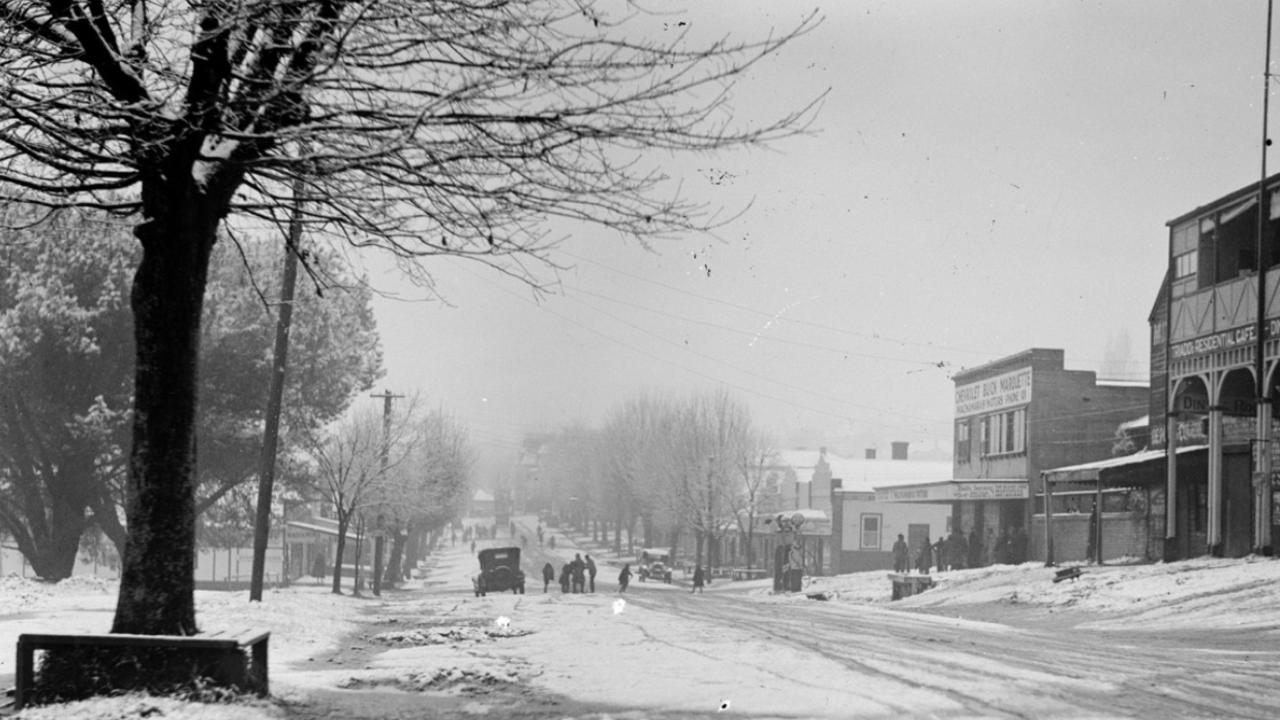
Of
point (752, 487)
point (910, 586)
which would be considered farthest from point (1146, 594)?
point (752, 487)

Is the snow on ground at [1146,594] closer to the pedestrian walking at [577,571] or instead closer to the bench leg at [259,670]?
the pedestrian walking at [577,571]

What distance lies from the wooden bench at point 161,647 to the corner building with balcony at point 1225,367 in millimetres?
25397

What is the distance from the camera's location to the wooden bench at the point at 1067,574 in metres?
32.7

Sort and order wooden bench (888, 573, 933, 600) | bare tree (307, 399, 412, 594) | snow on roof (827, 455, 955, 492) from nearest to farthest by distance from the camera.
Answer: wooden bench (888, 573, 933, 600) → bare tree (307, 399, 412, 594) → snow on roof (827, 455, 955, 492)

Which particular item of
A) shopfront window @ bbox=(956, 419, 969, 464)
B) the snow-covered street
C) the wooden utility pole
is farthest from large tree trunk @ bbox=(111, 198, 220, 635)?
shopfront window @ bbox=(956, 419, 969, 464)

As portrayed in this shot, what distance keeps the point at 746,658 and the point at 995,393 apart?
146 feet

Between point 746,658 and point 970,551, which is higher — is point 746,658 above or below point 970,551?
above

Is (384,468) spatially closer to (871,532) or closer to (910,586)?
(910,586)

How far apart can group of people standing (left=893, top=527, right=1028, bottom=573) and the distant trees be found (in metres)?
22.1

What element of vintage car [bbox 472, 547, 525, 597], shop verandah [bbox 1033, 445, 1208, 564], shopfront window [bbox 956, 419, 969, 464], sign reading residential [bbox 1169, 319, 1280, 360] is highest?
sign reading residential [bbox 1169, 319, 1280, 360]

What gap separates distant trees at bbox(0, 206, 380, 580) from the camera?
121ft

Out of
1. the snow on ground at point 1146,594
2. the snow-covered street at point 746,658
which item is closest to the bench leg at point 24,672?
the snow-covered street at point 746,658

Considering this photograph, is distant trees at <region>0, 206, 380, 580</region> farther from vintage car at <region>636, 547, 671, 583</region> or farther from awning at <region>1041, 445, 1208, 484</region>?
vintage car at <region>636, 547, 671, 583</region>

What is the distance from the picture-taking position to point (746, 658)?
498 inches
